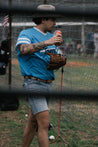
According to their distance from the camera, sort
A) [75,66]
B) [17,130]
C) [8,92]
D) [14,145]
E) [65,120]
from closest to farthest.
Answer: [8,92] < [14,145] < [17,130] < [65,120] < [75,66]

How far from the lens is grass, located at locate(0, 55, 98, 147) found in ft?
11.2

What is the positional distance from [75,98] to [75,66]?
3.71 meters

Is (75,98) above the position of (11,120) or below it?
above

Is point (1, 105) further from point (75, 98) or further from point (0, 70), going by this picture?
point (75, 98)

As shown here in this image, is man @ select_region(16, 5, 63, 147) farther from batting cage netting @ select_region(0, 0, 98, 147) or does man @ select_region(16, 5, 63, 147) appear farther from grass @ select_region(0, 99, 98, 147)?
grass @ select_region(0, 99, 98, 147)

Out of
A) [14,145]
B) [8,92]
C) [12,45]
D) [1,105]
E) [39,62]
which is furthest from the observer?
[12,45]

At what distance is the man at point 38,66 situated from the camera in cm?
238

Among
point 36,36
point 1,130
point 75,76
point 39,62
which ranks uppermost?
point 36,36

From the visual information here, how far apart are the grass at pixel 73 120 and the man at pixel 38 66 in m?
0.59

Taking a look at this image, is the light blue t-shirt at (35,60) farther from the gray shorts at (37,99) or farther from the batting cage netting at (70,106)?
the batting cage netting at (70,106)

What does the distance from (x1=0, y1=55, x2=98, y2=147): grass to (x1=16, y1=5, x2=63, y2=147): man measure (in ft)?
1.94

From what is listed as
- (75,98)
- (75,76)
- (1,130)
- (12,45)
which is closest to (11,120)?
(1,130)

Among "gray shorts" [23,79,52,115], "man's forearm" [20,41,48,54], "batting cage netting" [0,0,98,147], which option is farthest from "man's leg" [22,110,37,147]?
"man's forearm" [20,41,48,54]

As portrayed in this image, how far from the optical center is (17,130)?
3.90 metres
